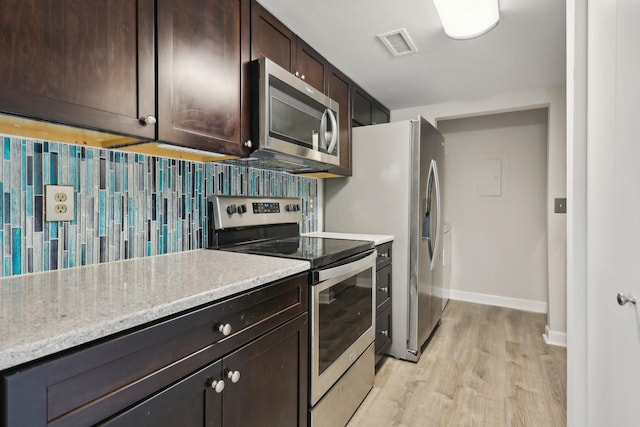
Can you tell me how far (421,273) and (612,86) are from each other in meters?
1.64

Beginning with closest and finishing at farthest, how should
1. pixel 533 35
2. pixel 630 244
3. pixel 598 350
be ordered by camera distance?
pixel 630 244 → pixel 598 350 → pixel 533 35

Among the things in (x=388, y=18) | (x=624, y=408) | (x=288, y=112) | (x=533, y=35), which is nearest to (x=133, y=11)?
(x=288, y=112)

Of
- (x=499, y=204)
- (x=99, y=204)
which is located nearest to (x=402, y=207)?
(x=99, y=204)

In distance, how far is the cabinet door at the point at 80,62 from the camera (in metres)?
0.83

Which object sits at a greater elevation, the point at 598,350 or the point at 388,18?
the point at 388,18

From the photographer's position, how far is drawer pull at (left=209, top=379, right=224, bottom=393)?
Answer: 94 centimetres

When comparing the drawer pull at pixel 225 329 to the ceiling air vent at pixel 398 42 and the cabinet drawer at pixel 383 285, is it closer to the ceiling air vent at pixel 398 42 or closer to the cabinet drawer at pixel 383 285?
the cabinet drawer at pixel 383 285

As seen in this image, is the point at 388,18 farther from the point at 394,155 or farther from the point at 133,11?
the point at 133,11

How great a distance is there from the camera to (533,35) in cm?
192

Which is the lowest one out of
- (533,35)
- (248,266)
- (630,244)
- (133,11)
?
(248,266)

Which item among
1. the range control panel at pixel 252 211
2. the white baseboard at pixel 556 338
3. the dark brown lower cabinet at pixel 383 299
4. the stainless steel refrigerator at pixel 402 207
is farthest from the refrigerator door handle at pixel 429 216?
the white baseboard at pixel 556 338

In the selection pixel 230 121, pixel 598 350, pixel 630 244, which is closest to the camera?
pixel 630 244

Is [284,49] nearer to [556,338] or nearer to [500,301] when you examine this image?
[556,338]

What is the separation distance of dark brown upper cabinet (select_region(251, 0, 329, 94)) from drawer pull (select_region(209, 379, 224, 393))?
55.4 inches
